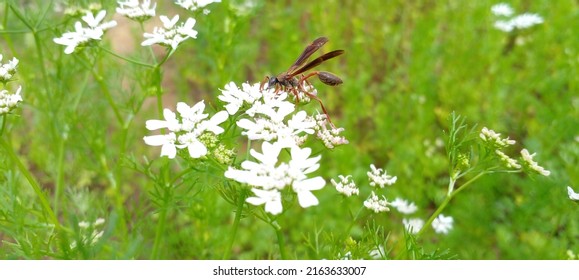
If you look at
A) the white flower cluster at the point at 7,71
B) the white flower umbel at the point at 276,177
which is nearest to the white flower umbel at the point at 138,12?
the white flower cluster at the point at 7,71

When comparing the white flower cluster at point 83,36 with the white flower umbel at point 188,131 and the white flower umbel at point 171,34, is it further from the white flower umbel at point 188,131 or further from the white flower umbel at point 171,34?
the white flower umbel at point 188,131

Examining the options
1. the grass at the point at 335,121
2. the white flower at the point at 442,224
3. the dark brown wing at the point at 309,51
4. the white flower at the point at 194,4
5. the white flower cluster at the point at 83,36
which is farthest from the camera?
the white flower at the point at 442,224

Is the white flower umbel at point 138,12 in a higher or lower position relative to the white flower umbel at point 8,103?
higher

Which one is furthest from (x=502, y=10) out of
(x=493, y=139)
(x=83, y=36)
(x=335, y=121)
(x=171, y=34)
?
(x=83, y=36)

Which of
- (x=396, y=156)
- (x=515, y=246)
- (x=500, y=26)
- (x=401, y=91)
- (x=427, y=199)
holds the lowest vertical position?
(x=515, y=246)

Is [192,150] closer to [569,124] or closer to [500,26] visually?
[569,124]
